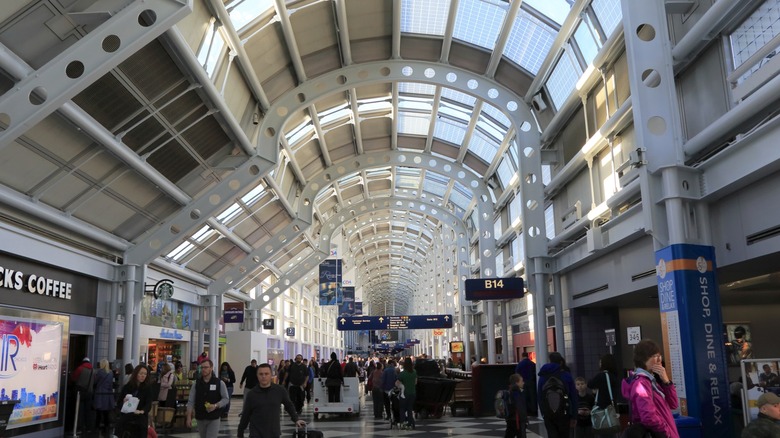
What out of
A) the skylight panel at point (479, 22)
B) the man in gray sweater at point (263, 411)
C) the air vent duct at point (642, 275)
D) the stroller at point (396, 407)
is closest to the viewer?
the man in gray sweater at point (263, 411)

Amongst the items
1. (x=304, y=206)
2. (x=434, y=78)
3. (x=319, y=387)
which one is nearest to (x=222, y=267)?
(x=304, y=206)

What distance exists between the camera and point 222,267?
2775cm

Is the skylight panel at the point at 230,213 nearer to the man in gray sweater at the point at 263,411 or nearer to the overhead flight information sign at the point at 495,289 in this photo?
the overhead flight information sign at the point at 495,289

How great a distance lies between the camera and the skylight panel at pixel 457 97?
77.8 ft

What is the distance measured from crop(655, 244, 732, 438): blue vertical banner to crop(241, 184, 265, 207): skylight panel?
18.4m

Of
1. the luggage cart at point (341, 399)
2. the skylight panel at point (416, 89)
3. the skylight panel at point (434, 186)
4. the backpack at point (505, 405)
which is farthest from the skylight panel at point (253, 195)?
the backpack at point (505, 405)

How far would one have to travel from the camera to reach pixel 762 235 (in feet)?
28.9

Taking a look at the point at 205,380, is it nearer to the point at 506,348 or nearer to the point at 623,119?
the point at 623,119

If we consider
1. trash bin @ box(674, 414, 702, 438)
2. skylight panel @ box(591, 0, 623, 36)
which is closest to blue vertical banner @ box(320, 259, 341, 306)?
skylight panel @ box(591, 0, 623, 36)

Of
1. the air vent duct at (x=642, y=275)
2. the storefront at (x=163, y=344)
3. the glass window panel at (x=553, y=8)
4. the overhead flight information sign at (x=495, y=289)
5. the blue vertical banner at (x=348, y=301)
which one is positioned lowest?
the storefront at (x=163, y=344)

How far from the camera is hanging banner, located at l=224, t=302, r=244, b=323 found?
26859mm

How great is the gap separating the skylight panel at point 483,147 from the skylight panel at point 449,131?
0.52 meters

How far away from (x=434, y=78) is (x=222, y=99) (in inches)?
276

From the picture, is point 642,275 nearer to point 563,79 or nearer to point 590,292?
point 590,292
